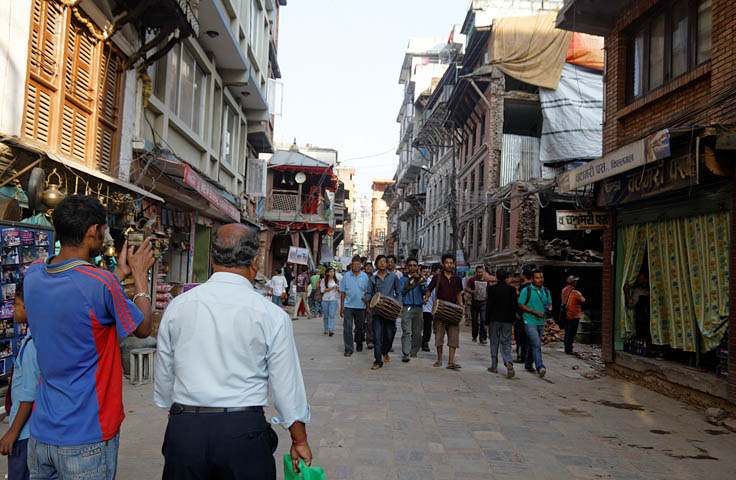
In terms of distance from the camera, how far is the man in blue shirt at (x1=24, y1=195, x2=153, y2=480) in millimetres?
2383

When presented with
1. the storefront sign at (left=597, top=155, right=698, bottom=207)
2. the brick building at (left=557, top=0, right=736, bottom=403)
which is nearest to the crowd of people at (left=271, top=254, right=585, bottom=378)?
the brick building at (left=557, top=0, right=736, bottom=403)

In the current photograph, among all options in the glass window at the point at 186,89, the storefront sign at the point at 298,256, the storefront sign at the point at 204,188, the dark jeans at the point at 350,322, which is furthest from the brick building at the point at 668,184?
the storefront sign at the point at 298,256

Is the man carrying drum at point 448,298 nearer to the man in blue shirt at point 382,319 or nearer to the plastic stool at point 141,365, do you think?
the man in blue shirt at point 382,319

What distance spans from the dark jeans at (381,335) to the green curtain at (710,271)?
4.80 meters

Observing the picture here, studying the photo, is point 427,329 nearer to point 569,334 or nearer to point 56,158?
point 569,334

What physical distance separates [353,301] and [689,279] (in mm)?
5852

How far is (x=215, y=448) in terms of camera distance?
2246mm

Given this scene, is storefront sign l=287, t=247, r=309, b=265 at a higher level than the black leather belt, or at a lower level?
higher

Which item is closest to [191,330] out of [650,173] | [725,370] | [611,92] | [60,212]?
[60,212]

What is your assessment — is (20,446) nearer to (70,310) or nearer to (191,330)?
(70,310)

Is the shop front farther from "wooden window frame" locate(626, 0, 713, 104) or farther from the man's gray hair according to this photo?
the man's gray hair

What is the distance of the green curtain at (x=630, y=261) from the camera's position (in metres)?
9.15

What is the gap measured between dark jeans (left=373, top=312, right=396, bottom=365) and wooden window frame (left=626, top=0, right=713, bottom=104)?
5.95 m

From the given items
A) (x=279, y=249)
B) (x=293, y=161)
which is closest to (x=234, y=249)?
(x=293, y=161)
